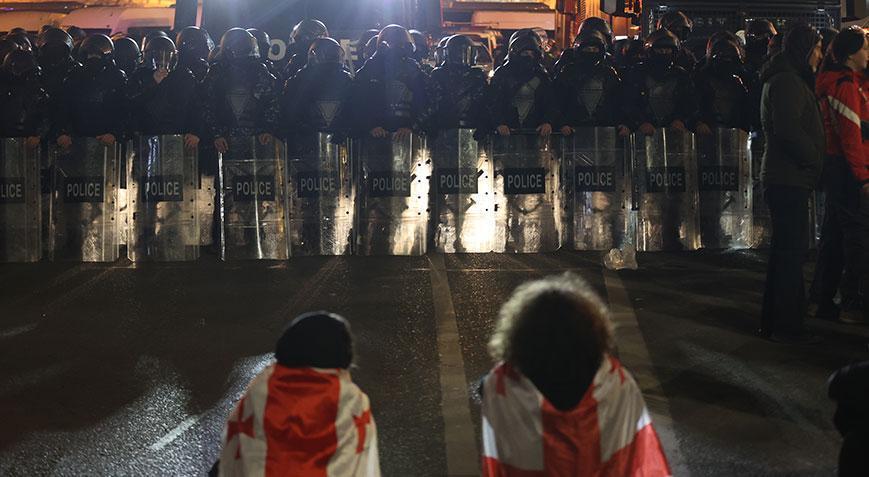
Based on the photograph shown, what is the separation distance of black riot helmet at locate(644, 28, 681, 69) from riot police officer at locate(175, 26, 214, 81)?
5.19 m

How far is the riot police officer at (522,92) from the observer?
10.2 m

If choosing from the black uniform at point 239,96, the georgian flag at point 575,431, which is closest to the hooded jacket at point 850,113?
the georgian flag at point 575,431

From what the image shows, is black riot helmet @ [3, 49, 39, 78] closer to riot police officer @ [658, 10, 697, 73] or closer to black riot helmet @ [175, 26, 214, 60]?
black riot helmet @ [175, 26, 214, 60]

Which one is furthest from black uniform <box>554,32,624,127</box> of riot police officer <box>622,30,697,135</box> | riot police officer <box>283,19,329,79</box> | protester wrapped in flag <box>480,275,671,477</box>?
protester wrapped in flag <box>480,275,671,477</box>

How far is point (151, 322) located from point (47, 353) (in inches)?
35.9

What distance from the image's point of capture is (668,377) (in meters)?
6.01

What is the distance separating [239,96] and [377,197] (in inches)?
73.1

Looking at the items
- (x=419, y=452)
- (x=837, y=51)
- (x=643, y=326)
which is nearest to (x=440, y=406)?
(x=419, y=452)

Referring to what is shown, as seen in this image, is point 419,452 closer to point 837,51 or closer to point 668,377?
point 668,377

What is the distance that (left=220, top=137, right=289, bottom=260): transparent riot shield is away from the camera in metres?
9.93

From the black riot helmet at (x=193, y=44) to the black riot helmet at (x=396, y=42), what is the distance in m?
2.50

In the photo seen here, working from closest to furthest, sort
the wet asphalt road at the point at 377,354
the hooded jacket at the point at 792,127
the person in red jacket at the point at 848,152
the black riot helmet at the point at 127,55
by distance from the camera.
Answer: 1. the wet asphalt road at the point at 377,354
2. the hooded jacket at the point at 792,127
3. the person in red jacket at the point at 848,152
4. the black riot helmet at the point at 127,55

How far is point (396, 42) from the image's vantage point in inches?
420

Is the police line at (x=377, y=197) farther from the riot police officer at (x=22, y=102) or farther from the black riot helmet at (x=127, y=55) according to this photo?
the black riot helmet at (x=127, y=55)
